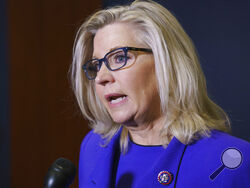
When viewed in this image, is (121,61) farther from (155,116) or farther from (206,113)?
(206,113)

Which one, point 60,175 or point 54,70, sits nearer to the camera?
point 60,175

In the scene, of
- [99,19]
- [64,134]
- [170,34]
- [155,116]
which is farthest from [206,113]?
[64,134]

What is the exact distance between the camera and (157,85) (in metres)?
1.05

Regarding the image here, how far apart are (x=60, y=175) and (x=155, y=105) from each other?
0.49m

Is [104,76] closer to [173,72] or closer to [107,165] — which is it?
[173,72]

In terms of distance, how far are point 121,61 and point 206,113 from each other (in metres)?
0.42

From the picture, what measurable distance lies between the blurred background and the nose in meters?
0.54

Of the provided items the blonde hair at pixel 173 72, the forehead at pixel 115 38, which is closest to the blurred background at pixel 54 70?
the forehead at pixel 115 38

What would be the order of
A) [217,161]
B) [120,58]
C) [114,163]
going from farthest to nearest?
[114,163], [120,58], [217,161]

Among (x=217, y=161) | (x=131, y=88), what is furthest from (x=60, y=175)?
(x=217, y=161)

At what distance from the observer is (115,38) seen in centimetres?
105

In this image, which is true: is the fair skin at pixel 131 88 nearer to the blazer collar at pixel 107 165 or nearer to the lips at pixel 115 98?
the lips at pixel 115 98

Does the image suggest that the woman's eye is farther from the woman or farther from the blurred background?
the blurred background

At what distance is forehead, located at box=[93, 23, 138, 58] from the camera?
103 cm
